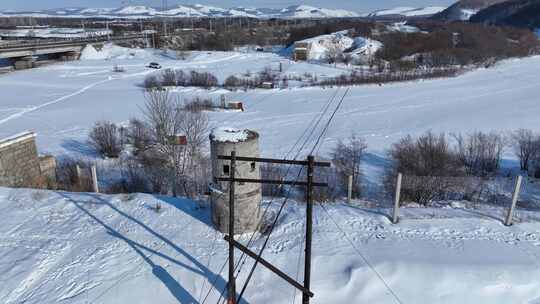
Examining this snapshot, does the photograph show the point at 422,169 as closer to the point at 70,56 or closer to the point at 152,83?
the point at 152,83

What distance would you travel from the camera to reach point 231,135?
9531 millimetres

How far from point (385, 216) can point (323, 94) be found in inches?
1325

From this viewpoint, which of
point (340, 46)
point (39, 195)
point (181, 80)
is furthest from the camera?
point (340, 46)

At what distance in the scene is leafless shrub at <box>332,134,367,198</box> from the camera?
58.3ft

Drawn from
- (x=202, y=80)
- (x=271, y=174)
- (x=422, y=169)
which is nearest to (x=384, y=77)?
(x=202, y=80)

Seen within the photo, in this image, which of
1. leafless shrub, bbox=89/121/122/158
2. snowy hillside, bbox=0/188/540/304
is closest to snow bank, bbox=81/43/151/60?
leafless shrub, bbox=89/121/122/158

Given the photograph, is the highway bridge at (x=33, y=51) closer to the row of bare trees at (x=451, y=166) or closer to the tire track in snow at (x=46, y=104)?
the tire track in snow at (x=46, y=104)

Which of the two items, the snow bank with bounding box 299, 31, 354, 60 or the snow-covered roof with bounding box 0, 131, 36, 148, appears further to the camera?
the snow bank with bounding box 299, 31, 354, 60

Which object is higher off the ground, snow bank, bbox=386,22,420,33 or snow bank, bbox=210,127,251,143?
snow bank, bbox=386,22,420,33

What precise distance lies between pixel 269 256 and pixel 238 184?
1.80 metres

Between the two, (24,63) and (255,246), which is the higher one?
(24,63)

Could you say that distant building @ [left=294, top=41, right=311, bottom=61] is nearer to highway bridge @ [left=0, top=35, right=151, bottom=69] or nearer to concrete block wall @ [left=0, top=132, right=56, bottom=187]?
highway bridge @ [left=0, top=35, right=151, bottom=69]

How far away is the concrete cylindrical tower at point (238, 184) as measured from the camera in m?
9.47

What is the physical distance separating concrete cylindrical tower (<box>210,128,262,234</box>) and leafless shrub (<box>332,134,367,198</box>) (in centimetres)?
694
